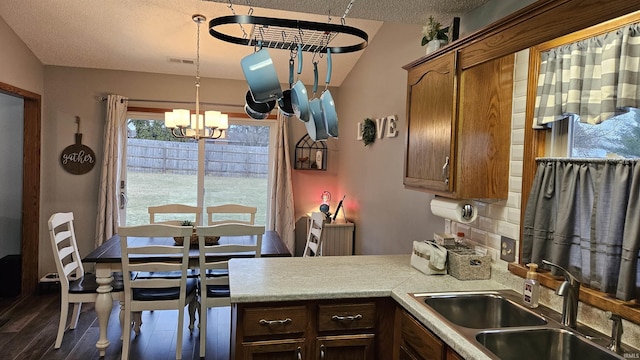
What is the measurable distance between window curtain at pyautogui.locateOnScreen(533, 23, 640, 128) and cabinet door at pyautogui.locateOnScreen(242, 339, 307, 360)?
1.42 meters

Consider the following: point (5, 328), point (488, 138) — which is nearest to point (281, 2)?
point (488, 138)

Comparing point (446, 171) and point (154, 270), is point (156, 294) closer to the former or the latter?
point (154, 270)

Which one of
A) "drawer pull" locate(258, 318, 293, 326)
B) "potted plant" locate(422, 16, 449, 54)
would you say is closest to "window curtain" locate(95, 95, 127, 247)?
"drawer pull" locate(258, 318, 293, 326)

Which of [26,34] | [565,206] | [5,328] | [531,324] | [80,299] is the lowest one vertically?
[5,328]

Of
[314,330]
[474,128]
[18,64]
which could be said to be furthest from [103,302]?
[474,128]

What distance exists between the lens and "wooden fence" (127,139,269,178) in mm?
4898

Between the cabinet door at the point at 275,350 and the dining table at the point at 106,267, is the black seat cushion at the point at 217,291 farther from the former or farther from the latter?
the cabinet door at the point at 275,350

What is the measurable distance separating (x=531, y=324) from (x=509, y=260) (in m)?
0.38

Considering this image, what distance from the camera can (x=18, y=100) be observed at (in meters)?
4.30

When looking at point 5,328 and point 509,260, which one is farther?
point 5,328

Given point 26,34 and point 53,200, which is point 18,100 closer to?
point 26,34

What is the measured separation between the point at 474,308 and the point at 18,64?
446 centimetres

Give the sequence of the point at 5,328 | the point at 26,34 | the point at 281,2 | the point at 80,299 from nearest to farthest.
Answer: the point at 281,2 < the point at 80,299 < the point at 5,328 < the point at 26,34

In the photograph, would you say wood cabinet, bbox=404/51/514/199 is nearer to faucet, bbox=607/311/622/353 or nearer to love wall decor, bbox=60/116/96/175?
faucet, bbox=607/311/622/353
